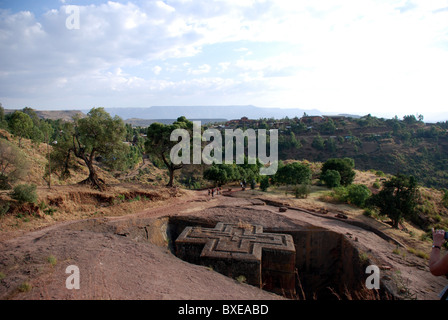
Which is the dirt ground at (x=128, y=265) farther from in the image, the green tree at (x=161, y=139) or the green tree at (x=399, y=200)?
the green tree at (x=161, y=139)

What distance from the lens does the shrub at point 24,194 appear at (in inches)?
400

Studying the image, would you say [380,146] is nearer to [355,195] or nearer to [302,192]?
[355,195]

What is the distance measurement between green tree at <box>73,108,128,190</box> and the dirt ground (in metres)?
3.31

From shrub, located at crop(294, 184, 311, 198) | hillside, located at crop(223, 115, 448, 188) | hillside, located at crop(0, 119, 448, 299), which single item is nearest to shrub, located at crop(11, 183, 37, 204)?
hillside, located at crop(0, 119, 448, 299)

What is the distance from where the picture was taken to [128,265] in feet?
21.4

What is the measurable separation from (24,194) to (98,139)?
5062mm

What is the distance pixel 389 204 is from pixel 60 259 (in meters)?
16.7

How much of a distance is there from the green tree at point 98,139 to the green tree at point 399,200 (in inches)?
640

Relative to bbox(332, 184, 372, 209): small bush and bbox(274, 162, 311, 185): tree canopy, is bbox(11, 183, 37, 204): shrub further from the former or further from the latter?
bbox(332, 184, 372, 209): small bush

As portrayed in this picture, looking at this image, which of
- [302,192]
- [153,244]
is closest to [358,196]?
[302,192]

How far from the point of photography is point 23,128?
29.3 m

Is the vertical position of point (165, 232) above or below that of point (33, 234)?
below
